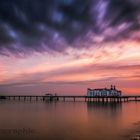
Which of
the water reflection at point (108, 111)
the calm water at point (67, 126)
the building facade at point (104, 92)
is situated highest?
the building facade at point (104, 92)

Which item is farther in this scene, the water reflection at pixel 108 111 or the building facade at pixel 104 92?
the building facade at pixel 104 92

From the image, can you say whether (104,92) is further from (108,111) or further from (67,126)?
(67,126)

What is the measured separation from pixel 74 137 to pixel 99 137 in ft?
9.97

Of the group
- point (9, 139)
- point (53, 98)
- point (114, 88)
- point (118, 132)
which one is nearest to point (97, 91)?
point (114, 88)

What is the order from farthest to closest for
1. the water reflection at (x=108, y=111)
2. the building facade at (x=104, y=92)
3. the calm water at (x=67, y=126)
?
1. the building facade at (x=104, y=92)
2. the water reflection at (x=108, y=111)
3. the calm water at (x=67, y=126)

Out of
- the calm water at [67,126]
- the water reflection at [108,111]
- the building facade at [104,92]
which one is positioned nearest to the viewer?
the calm water at [67,126]

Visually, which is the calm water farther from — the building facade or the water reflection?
the building facade

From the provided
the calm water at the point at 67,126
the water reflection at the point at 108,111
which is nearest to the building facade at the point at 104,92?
the water reflection at the point at 108,111

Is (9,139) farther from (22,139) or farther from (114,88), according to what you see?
(114,88)

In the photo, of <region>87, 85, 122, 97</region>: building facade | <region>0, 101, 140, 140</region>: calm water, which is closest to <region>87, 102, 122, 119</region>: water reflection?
<region>0, 101, 140, 140</region>: calm water

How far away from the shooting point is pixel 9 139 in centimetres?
3138

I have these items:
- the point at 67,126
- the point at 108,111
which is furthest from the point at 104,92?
the point at 67,126

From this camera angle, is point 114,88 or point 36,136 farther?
point 114,88

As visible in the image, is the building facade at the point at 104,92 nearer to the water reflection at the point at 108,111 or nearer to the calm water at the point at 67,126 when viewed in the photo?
the water reflection at the point at 108,111
